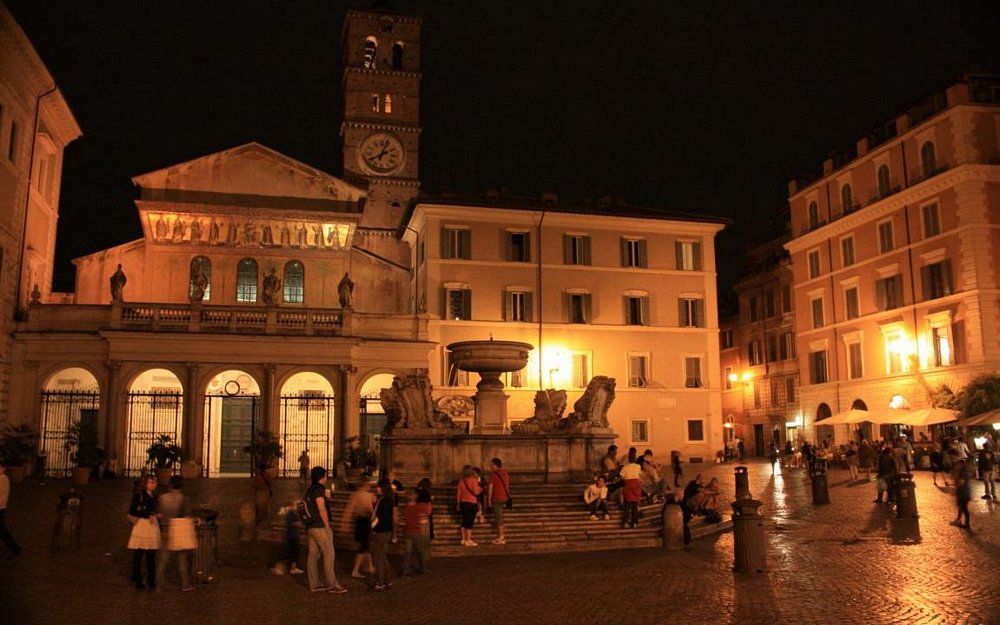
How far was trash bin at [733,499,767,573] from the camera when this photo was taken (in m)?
12.7

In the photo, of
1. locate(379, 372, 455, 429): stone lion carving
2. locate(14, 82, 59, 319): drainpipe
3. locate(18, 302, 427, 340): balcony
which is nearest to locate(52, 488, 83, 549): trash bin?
locate(379, 372, 455, 429): stone lion carving

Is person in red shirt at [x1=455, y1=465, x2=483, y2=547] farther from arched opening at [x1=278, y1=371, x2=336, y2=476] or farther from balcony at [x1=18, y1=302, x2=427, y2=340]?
balcony at [x1=18, y1=302, x2=427, y2=340]

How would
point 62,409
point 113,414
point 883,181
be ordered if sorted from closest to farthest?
point 113,414 → point 62,409 → point 883,181

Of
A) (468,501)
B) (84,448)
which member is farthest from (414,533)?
(84,448)

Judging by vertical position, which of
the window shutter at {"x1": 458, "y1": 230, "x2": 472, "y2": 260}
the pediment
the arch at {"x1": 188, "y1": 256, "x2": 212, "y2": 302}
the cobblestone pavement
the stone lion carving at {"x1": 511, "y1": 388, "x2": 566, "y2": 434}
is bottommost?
the cobblestone pavement

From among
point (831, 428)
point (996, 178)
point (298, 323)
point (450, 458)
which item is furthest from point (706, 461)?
point (450, 458)

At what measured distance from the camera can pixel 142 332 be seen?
3234cm

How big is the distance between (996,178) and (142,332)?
3393 centimetres

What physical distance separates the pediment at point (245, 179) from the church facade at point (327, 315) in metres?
0.08

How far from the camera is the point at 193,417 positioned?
32219 mm

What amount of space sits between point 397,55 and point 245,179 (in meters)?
27.7

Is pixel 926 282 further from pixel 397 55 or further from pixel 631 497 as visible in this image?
pixel 397 55

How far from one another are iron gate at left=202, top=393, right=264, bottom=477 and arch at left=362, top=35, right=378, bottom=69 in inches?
1306

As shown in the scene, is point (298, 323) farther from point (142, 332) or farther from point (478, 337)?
point (478, 337)
